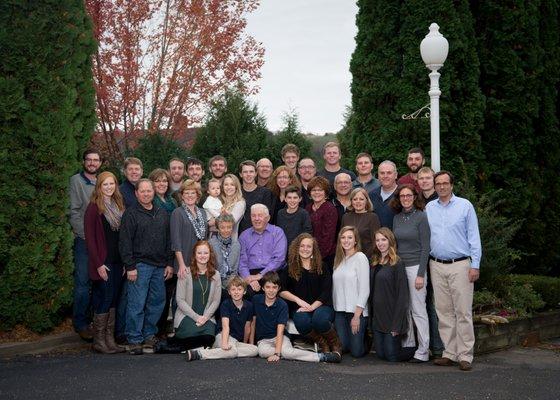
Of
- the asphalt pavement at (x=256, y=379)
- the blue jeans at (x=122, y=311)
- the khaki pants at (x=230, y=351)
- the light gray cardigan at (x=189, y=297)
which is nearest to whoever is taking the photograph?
the asphalt pavement at (x=256, y=379)

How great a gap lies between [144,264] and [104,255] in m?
0.44

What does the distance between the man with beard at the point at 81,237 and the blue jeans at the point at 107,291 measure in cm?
25

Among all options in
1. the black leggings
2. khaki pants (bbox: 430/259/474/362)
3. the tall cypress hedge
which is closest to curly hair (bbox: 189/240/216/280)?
the black leggings

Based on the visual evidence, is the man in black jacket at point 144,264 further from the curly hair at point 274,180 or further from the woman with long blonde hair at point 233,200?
the curly hair at point 274,180

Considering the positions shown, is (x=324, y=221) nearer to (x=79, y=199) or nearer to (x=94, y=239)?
(x=94, y=239)

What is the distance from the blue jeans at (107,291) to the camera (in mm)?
7336

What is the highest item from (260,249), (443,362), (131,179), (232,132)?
(232,132)

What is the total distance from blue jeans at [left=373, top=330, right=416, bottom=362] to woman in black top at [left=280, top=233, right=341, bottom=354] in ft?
1.42

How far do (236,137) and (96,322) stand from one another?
581 centimetres

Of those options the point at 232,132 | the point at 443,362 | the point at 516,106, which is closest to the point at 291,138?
the point at 232,132

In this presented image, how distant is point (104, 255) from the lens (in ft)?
24.1

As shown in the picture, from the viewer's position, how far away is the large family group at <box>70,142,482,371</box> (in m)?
6.95

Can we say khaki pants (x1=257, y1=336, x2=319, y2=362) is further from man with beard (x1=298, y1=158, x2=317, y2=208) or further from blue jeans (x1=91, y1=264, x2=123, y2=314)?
man with beard (x1=298, y1=158, x2=317, y2=208)

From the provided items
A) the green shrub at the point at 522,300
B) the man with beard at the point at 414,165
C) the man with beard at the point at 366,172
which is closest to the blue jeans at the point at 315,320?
the man with beard at the point at 366,172
